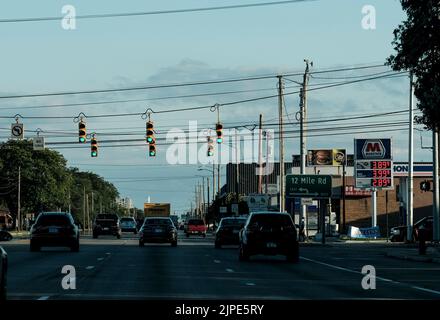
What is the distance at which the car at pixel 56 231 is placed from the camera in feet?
149

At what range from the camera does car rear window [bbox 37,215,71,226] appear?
45562 millimetres

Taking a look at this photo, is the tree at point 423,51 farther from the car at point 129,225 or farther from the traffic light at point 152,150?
the car at point 129,225

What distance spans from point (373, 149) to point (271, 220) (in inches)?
1604

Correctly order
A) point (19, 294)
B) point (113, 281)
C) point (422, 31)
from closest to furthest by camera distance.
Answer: point (19, 294) < point (113, 281) < point (422, 31)

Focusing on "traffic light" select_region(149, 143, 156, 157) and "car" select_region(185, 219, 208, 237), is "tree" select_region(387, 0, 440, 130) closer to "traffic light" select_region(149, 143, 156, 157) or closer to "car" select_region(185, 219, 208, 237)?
"traffic light" select_region(149, 143, 156, 157)

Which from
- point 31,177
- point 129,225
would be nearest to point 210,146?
point 129,225

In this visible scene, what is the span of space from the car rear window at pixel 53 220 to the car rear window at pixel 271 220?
12.0 meters

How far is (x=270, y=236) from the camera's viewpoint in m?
36.3

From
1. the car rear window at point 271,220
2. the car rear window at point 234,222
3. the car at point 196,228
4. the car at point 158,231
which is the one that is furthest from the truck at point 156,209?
the car rear window at point 271,220

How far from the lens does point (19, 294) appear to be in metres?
20.5

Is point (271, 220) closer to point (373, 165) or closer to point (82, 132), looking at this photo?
point (82, 132)

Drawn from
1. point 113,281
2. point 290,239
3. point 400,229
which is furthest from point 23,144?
point 113,281

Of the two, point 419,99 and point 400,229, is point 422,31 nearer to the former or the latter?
point 419,99

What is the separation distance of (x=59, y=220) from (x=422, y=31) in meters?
19.2
